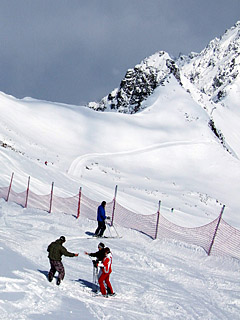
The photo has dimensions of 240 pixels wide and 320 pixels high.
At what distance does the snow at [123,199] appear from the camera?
9.45 metres

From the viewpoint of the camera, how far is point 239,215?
133 ft

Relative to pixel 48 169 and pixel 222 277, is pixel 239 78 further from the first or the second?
pixel 222 277

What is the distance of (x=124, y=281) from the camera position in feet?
38.2

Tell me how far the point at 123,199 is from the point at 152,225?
11707mm

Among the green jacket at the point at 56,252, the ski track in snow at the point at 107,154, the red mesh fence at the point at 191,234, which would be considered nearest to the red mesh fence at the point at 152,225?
the red mesh fence at the point at 191,234

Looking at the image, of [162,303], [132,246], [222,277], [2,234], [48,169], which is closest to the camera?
[162,303]

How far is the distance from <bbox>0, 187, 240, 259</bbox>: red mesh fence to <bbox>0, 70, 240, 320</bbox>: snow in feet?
2.15

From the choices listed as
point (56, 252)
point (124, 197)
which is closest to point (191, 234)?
point (56, 252)

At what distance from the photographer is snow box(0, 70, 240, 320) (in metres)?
9.45

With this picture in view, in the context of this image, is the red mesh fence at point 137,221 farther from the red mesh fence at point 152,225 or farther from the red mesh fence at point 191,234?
the red mesh fence at point 191,234

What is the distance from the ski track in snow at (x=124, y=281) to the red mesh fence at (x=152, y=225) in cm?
66

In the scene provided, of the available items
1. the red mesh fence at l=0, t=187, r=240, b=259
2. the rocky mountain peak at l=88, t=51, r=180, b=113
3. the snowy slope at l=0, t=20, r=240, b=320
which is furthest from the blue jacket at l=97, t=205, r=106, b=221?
the rocky mountain peak at l=88, t=51, r=180, b=113

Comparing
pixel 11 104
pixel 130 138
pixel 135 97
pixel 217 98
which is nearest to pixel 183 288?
pixel 130 138

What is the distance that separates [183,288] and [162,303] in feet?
6.17
